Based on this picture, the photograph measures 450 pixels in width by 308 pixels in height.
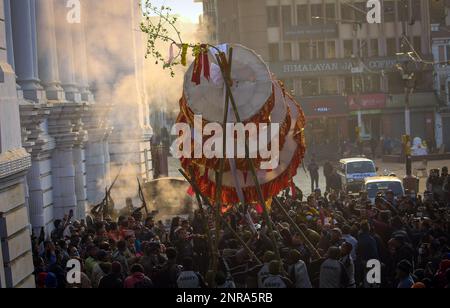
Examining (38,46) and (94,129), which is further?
(94,129)

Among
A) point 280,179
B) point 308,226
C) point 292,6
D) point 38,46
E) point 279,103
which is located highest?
point 292,6

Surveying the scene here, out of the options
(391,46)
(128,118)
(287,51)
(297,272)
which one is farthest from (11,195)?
(391,46)

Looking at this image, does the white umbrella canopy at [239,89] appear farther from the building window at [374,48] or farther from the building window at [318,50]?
the building window at [374,48]

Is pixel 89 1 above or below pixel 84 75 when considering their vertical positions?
above

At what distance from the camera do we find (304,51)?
211 feet

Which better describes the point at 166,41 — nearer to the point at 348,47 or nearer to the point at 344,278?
the point at 344,278

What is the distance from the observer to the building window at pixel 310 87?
209 ft

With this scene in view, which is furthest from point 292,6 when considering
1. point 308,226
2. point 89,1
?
point 308,226

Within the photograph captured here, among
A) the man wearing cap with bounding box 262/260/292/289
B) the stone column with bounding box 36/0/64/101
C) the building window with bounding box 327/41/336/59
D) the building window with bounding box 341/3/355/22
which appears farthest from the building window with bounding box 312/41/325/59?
the man wearing cap with bounding box 262/260/292/289

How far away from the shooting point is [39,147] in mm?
20141

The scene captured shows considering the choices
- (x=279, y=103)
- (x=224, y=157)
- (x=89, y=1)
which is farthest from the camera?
(x=89, y=1)

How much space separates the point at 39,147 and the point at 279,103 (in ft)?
28.3

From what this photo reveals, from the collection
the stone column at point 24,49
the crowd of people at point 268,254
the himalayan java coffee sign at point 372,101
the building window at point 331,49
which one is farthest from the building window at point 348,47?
the crowd of people at point 268,254
